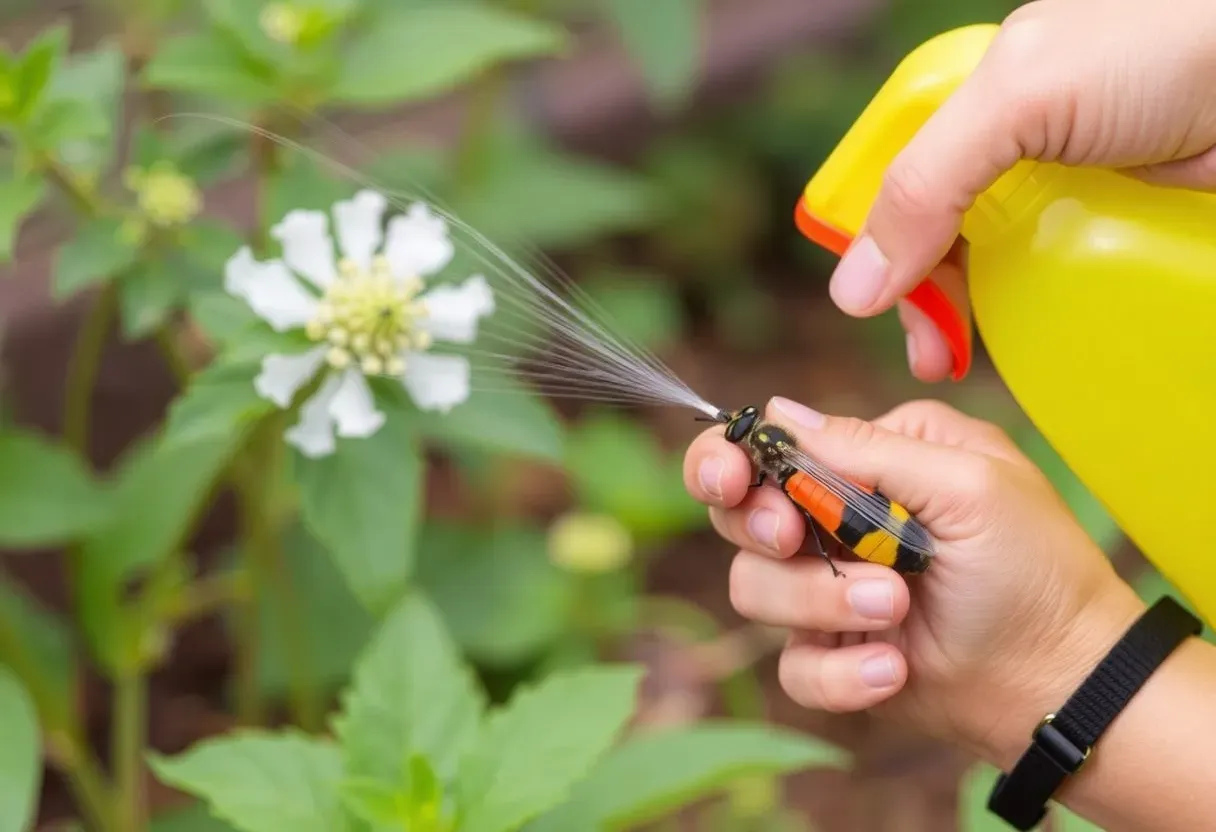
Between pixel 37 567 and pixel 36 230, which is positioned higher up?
pixel 36 230

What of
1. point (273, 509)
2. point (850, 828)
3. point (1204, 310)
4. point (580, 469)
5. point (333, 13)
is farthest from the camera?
point (580, 469)

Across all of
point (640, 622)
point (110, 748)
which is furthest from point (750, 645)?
point (110, 748)

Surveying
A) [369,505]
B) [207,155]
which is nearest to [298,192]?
[207,155]

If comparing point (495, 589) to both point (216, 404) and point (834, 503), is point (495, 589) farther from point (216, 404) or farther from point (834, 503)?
point (834, 503)

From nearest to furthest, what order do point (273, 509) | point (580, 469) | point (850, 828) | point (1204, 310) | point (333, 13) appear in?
point (1204, 310)
point (333, 13)
point (273, 509)
point (850, 828)
point (580, 469)

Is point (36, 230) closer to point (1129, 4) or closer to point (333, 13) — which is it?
point (333, 13)

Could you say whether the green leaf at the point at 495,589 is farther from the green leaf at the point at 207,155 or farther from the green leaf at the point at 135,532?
the green leaf at the point at 207,155
